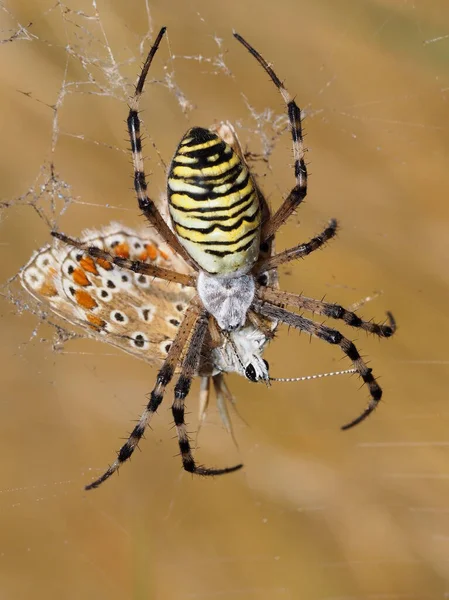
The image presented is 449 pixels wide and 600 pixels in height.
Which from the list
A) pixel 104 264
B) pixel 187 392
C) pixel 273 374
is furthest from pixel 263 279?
pixel 273 374

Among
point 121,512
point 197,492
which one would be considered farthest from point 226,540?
point 121,512

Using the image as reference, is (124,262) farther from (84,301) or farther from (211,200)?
(211,200)

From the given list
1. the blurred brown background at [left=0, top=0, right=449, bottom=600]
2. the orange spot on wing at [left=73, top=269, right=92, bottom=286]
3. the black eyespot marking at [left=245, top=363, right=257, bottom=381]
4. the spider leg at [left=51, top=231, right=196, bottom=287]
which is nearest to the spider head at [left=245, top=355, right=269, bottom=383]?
the black eyespot marking at [left=245, top=363, right=257, bottom=381]

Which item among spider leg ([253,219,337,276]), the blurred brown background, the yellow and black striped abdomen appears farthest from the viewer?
the blurred brown background

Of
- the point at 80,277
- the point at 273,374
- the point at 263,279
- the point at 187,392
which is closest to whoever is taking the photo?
the point at 80,277

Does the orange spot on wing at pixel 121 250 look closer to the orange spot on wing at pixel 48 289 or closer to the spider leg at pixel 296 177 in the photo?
the orange spot on wing at pixel 48 289

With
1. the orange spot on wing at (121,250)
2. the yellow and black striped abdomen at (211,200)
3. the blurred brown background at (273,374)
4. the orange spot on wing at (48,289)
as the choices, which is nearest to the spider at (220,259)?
the yellow and black striped abdomen at (211,200)

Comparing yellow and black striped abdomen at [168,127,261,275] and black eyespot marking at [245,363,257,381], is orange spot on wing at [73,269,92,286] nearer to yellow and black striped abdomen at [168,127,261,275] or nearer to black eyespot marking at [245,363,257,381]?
yellow and black striped abdomen at [168,127,261,275]
